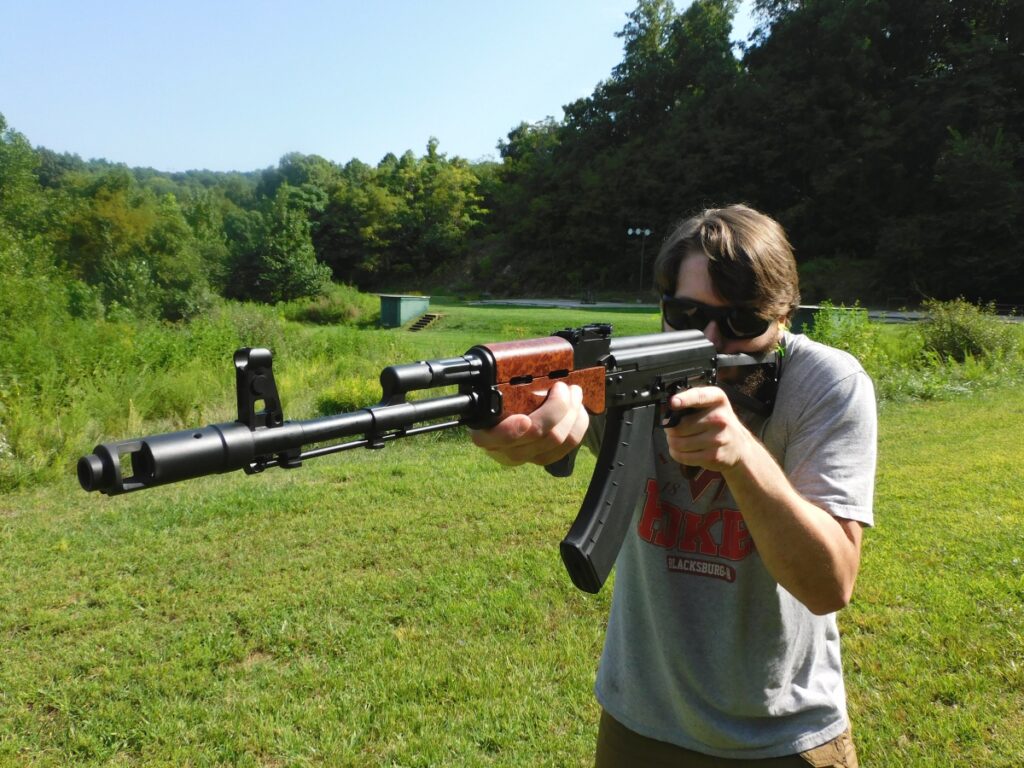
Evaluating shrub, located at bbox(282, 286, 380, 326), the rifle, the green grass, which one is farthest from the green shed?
the rifle

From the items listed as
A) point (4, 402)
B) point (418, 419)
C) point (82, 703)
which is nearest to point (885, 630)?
point (418, 419)

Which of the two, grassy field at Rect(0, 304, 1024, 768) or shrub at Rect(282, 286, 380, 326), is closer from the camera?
grassy field at Rect(0, 304, 1024, 768)

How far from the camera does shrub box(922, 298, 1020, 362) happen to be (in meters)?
17.0

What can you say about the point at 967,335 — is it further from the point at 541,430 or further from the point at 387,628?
the point at 541,430

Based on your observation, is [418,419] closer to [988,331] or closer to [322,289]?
[988,331]

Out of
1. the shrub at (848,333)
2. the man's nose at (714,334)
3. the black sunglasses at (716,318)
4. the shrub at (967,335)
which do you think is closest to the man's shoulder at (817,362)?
the black sunglasses at (716,318)

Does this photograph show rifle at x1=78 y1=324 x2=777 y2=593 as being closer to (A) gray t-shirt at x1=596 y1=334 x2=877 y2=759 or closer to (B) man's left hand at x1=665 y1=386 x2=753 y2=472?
(B) man's left hand at x1=665 y1=386 x2=753 y2=472

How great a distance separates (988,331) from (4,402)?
816 inches

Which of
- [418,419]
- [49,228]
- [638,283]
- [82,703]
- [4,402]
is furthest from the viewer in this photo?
[49,228]

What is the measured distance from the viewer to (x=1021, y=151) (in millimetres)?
43281

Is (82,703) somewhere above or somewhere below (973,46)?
below

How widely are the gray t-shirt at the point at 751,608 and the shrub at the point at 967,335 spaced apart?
1760cm

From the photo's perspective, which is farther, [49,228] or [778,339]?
[49,228]

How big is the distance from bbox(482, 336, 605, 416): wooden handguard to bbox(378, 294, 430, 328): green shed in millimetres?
44465
